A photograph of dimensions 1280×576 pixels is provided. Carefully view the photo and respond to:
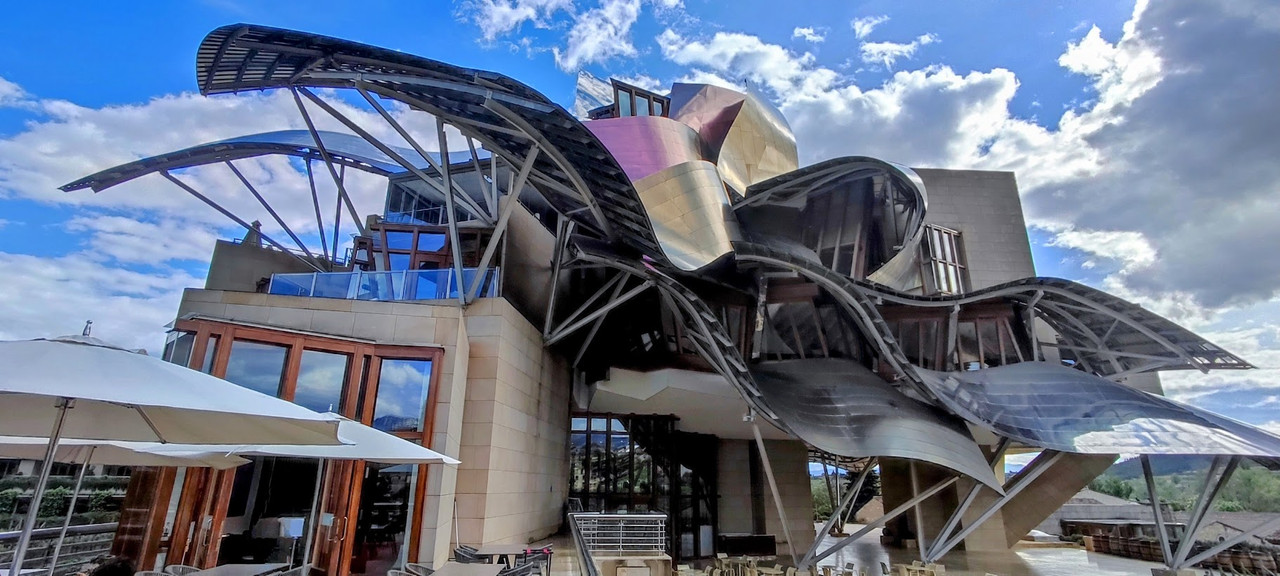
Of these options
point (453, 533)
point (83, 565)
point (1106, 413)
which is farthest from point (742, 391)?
point (83, 565)

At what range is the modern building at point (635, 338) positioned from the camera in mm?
11289

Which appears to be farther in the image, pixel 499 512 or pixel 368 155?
pixel 368 155

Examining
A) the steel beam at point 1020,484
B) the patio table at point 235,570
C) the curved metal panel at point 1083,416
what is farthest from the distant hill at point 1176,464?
the patio table at point 235,570

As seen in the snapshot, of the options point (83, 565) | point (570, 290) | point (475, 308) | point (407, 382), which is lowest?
point (83, 565)

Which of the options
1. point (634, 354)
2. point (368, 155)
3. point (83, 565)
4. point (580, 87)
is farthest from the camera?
point (580, 87)

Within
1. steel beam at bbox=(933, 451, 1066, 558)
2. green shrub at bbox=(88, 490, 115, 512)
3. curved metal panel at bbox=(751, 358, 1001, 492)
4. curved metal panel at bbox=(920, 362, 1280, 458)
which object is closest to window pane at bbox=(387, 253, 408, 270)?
green shrub at bbox=(88, 490, 115, 512)

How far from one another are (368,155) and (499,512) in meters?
22.2

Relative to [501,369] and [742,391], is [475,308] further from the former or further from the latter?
[742,391]

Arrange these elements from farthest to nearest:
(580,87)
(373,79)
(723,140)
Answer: (580,87)
(723,140)
(373,79)

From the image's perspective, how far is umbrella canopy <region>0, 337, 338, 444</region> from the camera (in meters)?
3.62

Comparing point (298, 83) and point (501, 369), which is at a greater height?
point (298, 83)

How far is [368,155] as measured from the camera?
29266 mm

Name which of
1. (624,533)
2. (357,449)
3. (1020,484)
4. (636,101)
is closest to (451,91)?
(357,449)

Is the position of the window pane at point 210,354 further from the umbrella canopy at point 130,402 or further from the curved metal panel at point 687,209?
the curved metal panel at point 687,209
